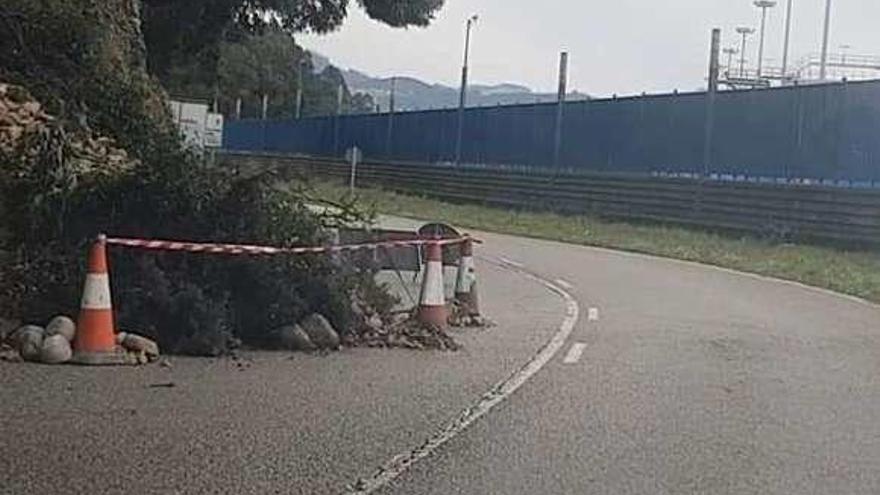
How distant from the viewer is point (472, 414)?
35.0 feet

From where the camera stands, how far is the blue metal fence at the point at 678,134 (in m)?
35.0

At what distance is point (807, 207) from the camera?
1409 inches

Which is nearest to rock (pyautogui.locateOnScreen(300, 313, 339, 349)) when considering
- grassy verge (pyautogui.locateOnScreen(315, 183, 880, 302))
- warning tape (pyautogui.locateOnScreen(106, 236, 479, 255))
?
warning tape (pyautogui.locateOnScreen(106, 236, 479, 255))

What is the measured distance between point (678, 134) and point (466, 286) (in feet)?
85.3

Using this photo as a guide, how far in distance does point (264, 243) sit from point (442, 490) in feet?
22.1

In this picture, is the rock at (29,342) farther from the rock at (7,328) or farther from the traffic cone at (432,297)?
the traffic cone at (432,297)

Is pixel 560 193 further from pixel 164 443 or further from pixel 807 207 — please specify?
pixel 164 443

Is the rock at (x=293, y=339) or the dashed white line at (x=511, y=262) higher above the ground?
the rock at (x=293, y=339)

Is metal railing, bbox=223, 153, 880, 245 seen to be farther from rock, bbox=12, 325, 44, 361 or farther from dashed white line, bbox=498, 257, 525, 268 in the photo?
rock, bbox=12, 325, 44, 361

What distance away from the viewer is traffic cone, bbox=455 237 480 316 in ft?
56.7

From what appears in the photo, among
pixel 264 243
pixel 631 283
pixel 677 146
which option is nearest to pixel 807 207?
pixel 677 146

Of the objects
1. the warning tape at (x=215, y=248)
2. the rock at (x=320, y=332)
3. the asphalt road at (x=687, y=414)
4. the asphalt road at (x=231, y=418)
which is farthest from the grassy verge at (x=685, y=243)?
the asphalt road at (x=231, y=418)

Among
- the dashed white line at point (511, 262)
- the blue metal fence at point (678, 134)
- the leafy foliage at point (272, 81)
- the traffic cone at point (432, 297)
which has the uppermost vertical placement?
the leafy foliage at point (272, 81)

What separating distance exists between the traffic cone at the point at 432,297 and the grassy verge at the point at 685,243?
17.0 feet
